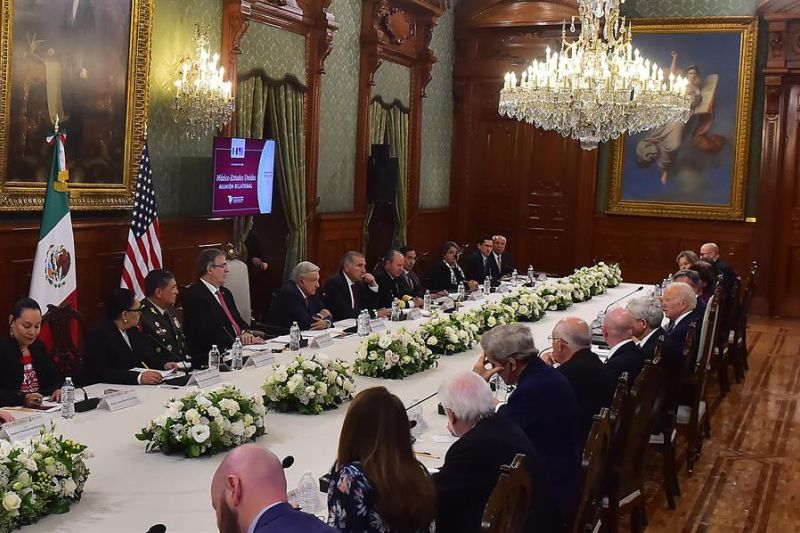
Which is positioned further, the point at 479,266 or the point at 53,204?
the point at 479,266

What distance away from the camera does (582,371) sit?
4.57m

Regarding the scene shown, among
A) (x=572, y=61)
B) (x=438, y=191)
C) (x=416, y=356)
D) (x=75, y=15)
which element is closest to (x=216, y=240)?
(x=75, y=15)

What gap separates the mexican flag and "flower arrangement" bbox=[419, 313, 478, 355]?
2.66 meters

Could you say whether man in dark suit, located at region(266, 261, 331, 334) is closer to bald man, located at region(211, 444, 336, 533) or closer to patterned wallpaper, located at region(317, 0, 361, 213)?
patterned wallpaper, located at region(317, 0, 361, 213)

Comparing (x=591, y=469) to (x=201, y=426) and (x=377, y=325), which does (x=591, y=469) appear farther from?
(x=377, y=325)

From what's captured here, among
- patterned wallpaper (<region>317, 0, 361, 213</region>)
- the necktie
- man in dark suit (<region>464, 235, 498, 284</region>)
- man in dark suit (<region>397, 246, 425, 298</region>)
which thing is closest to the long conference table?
the necktie

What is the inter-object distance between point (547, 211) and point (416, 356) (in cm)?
932

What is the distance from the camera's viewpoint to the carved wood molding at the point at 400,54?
1157cm

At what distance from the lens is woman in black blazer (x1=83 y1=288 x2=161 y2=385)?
4953 millimetres

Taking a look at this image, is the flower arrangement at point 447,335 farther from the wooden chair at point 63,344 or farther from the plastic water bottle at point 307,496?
the plastic water bottle at point 307,496

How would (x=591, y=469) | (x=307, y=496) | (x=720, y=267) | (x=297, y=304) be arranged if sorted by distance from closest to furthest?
1. (x=307, y=496)
2. (x=591, y=469)
3. (x=297, y=304)
4. (x=720, y=267)

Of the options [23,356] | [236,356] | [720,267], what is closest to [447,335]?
[236,356]

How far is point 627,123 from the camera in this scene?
29.3ft

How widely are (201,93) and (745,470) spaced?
522 centimetres
